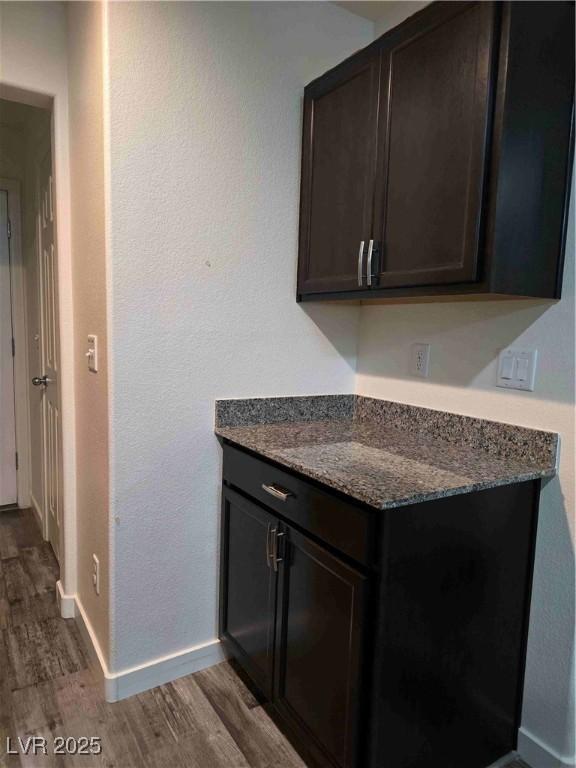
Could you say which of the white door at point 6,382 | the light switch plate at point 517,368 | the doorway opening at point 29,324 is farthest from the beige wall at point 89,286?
the white door at point 6,382

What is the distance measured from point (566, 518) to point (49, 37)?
2334 mm

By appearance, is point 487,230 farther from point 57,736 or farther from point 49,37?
point 57,736

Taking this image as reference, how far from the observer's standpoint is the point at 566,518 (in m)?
1.32

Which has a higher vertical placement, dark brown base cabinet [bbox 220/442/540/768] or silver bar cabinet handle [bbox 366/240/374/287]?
silver bar cabinet handle [bbox 366/240/374/287]

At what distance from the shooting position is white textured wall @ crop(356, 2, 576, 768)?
131 centimetres

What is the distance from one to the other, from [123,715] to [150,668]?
0.51 ft

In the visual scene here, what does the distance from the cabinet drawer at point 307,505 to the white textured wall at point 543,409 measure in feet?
1.97

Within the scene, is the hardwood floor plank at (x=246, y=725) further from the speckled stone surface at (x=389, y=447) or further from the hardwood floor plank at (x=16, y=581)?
the hardwood floor plank at (x=16, y=581)

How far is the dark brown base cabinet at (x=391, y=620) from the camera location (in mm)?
1127

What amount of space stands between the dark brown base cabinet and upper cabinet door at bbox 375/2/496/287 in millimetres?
638

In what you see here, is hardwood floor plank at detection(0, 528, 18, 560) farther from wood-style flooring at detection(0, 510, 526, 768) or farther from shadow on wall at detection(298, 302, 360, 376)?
shadow on wall at detection(298, 302, 360, 376)

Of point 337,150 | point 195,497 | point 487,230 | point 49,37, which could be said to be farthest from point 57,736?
point 49,37

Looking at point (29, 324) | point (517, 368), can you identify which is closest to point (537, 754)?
point (517, 368)

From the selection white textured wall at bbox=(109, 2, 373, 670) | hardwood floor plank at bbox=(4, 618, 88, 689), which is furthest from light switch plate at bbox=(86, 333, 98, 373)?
hardwood floor plank at bbox=(4, 618, 88, 689)
